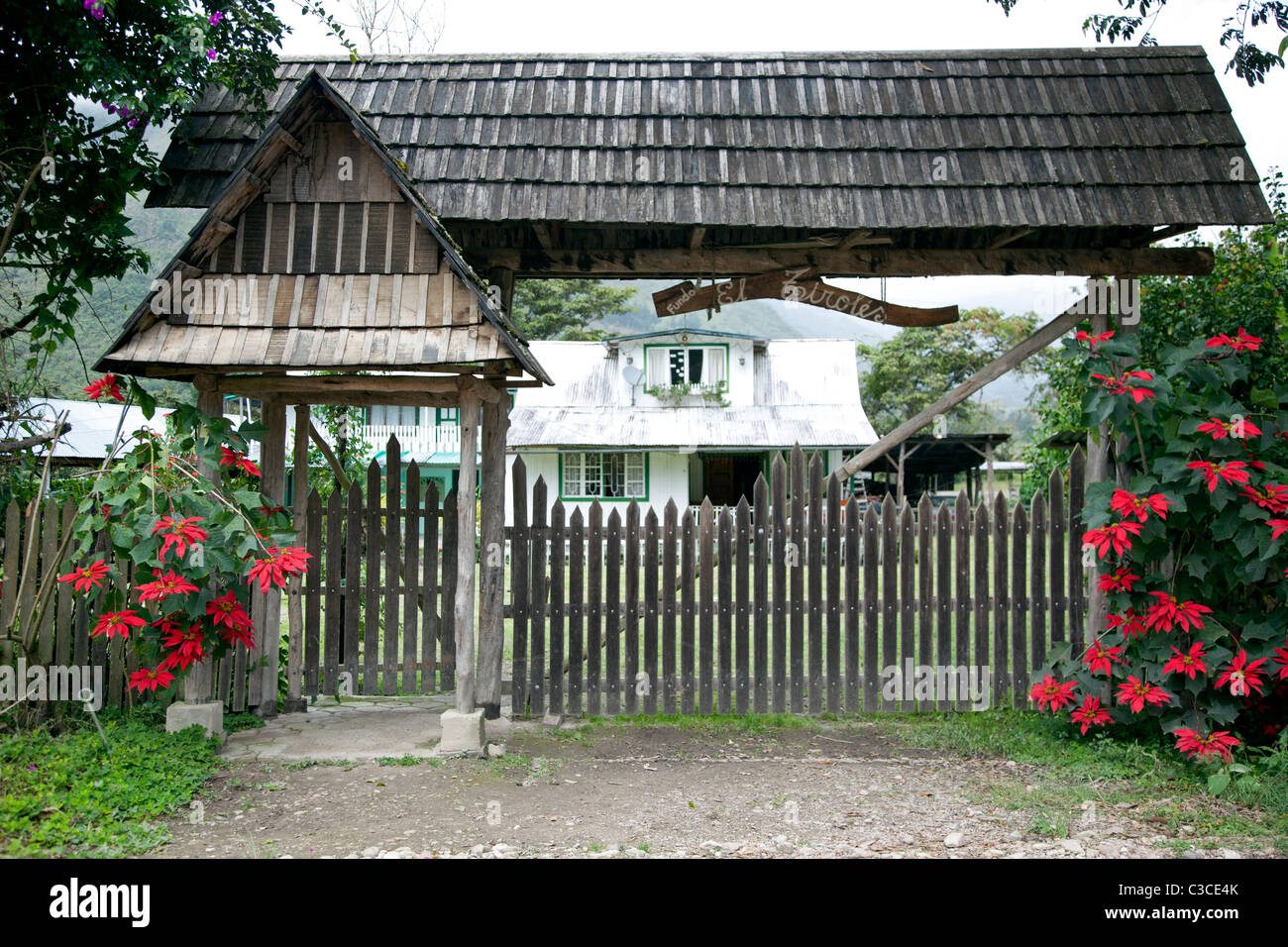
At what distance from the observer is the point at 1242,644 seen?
5.52 metres

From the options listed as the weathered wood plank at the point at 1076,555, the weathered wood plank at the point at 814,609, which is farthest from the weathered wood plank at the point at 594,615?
the weathered wood plank at the point at 1076,555

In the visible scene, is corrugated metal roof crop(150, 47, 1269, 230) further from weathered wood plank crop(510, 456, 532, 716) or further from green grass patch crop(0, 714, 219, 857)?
green grass patch crop(0, 714, 219, 857)

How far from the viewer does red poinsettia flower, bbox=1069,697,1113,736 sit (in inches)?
228

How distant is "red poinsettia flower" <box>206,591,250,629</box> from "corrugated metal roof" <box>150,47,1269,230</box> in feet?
10.3

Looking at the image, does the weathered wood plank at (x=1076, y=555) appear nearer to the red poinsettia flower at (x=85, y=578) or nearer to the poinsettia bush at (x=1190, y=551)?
the poinsettia bush at (x=1190, y=551)

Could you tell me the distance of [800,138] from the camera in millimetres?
6832

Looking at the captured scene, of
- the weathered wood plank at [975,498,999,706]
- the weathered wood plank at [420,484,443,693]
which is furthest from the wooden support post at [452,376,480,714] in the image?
the weathered wood plank at [975,498,999,706]

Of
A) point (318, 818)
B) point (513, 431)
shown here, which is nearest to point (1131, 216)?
point (318, 818)

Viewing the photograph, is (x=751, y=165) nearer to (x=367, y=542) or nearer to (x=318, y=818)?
(x=367, y=542)

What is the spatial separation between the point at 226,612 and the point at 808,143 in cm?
553

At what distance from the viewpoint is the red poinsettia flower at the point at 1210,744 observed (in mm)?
5133

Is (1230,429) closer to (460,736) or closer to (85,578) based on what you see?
(460,736)

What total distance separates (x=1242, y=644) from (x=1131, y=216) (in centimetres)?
311

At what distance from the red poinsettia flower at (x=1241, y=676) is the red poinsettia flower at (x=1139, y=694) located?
1.06ft
